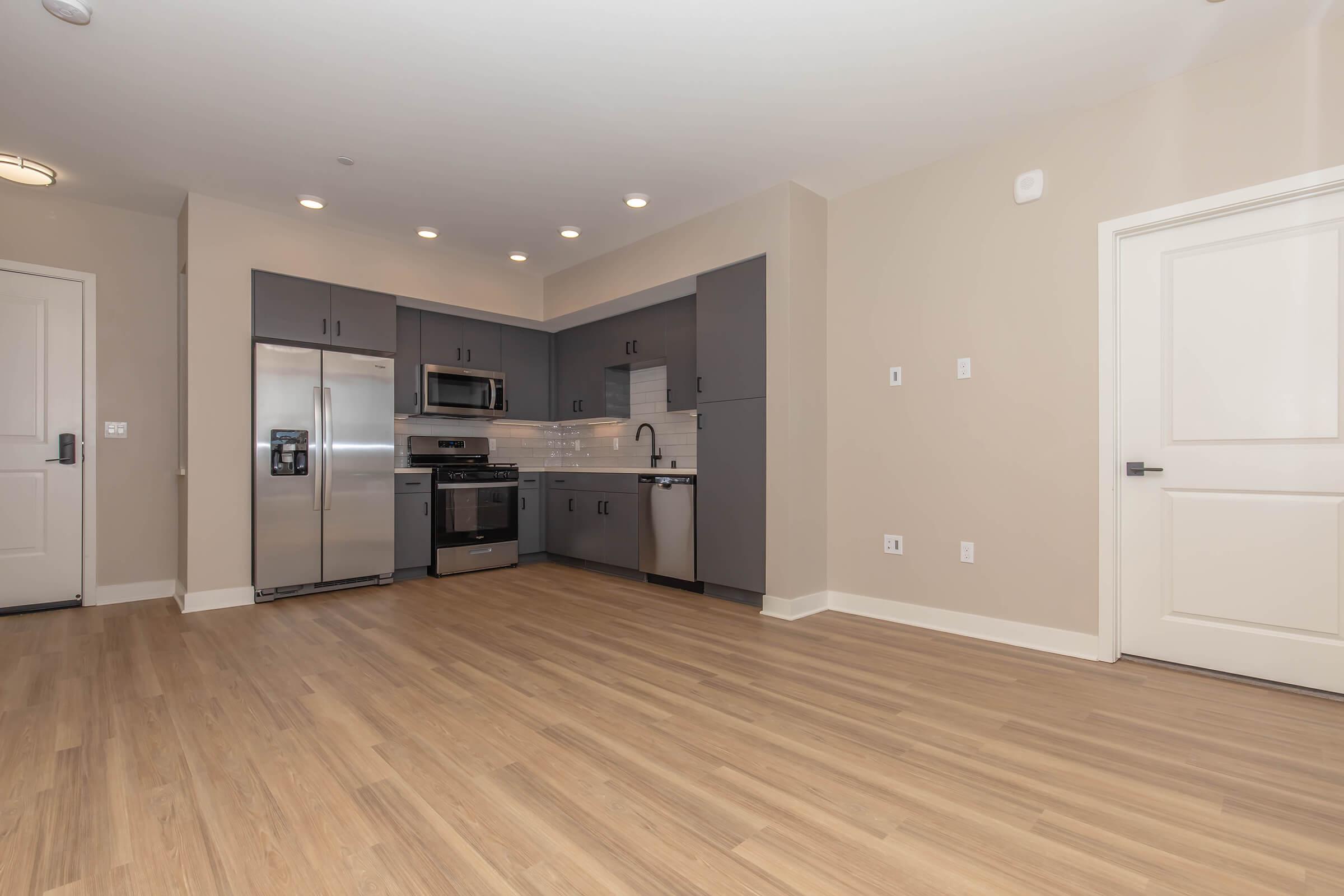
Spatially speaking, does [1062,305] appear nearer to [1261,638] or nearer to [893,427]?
[893,427]

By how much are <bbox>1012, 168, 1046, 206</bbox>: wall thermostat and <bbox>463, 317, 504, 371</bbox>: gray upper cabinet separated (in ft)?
13.8

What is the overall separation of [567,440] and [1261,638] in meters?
5.29

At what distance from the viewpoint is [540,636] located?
11.3 feet

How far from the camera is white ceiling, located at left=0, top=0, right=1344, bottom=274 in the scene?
2.44m

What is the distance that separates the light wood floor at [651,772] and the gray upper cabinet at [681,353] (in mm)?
2082

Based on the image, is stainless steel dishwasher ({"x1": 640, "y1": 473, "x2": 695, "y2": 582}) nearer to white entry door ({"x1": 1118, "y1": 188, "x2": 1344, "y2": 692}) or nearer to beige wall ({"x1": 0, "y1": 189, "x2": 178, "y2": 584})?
white entry door ({"x1": 1118, "y1": 188, "x2": 1344, "y2": 692})

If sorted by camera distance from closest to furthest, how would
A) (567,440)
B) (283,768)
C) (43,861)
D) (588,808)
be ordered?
(43,861)
(588,808)
(283,768)
(567,440)

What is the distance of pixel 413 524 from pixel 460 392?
1.19 m

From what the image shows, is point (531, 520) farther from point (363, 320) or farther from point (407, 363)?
point (363, 320)

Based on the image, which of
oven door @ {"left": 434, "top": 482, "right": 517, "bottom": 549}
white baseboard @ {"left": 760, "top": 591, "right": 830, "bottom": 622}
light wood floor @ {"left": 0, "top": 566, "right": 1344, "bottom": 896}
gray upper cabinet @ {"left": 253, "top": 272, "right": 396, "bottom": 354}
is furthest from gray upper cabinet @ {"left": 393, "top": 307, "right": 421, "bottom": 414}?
white baseboard @ {"left": 760, "top": 591, "right": 830, "bottom": 622}

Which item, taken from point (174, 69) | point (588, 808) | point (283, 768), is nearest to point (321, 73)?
point (174, 69)

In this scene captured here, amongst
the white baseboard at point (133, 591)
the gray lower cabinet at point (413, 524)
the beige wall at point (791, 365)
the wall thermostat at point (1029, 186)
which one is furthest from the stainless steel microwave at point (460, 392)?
the wall thermostat at point (1029, 186)

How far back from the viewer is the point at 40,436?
13.6 feet

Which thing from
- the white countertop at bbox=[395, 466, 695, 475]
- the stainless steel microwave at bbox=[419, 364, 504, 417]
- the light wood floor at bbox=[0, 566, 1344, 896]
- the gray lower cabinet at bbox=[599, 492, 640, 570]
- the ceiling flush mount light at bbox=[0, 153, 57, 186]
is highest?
the ceiling flush mount light at bbox=[0, 153, 57, 186]
